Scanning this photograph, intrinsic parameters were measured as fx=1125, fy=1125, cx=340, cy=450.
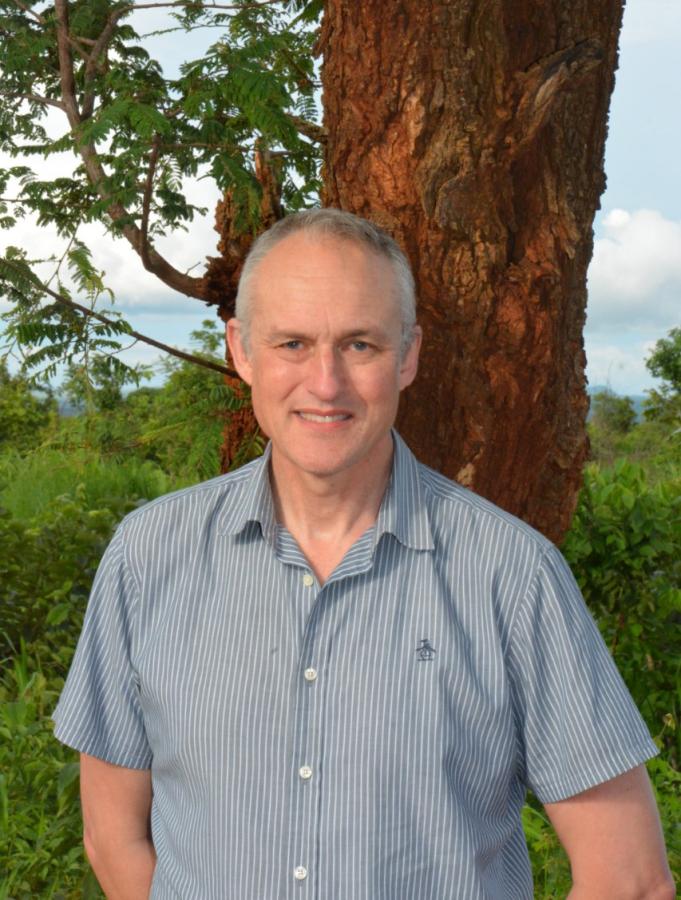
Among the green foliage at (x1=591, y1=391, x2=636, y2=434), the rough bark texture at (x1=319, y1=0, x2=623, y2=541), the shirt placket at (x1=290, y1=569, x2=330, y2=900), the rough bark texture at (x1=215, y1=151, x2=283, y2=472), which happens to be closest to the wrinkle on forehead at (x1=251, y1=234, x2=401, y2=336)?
the shirt placket at (x1=290, y1=569, x2=330, y2=900)

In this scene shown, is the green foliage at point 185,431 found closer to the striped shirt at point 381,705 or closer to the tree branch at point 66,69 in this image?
the tree branch at point 66,69

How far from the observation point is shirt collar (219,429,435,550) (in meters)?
2.24

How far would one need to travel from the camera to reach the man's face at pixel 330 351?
2.23 metres

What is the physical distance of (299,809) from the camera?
2145 millimetres

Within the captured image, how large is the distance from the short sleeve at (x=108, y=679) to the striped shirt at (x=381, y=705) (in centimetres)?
7

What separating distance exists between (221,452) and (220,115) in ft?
4.14

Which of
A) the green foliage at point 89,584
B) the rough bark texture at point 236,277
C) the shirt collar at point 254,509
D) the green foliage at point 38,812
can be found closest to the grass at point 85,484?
the green foliage at point 89,584

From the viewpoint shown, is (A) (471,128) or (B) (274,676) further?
(A) (471,128)

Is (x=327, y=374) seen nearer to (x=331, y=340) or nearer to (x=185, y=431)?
(x=331, y=340)

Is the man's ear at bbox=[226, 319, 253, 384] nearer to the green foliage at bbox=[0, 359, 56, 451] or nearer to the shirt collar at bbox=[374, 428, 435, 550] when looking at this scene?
the shirt collar at bbox=[374, 428, 435, 550]

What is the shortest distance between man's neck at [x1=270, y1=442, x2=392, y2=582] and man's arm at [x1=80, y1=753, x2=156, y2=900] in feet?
2.08

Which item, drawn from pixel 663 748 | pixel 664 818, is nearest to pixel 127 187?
pixel 664 818

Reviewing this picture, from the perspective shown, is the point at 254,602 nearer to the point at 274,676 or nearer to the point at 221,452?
the point at 274,676

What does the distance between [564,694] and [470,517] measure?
1.29 feet
